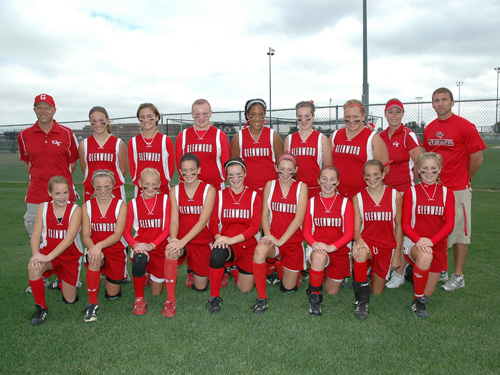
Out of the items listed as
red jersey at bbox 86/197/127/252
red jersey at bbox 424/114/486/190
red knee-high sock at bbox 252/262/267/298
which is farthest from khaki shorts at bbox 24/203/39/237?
red jersey at bbox 424/114/486/190

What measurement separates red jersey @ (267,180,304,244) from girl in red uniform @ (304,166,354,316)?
0.17 metres

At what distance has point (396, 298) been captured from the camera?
12.3 ft

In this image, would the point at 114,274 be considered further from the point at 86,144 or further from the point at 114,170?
the point at 86,144

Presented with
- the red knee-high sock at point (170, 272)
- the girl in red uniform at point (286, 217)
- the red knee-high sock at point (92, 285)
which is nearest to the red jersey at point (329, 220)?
the girl in red uniform at point (286, 217)

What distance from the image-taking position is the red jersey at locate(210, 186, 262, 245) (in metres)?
3.95

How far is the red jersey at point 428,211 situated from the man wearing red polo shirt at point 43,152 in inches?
141

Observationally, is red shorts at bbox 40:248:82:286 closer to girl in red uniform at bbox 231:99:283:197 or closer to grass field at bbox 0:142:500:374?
grass field at bbox 0:142:500:374

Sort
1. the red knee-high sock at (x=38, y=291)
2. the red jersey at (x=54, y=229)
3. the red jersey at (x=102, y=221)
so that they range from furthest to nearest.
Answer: the red jersey at (x=102, y=221), the red jersey at (x=54, y=229), the red knee-high sock at (x=38, y=291)

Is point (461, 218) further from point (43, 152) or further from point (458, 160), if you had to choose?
point (43, 152)

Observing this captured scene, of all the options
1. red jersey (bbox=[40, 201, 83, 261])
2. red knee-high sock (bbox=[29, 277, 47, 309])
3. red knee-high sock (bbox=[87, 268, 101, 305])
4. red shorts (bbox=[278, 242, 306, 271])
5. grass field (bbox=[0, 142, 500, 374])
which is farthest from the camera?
red shorts (bbox=[278, 242, 306, 271])

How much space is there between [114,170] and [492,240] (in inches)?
206

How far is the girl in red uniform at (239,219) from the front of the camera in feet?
12.8

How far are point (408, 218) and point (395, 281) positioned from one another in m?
0.82

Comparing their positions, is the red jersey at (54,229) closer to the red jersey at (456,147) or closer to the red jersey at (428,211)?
the red jersey at (428,211)
